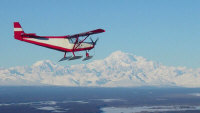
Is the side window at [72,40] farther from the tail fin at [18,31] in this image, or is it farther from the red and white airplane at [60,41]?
the tail fin at [18,31]

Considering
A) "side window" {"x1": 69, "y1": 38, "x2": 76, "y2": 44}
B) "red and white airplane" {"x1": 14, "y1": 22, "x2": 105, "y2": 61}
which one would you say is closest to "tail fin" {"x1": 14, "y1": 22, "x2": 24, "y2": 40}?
"red and white airplane" {"x1": 14, "y1": 22, "x2": 105, "y2": 61}

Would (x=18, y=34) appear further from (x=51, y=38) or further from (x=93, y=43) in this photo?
(x=93, y=43)

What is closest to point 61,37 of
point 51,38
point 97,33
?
point 51,38

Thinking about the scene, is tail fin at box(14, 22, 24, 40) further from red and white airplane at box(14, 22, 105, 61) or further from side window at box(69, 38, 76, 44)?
side window at box(69, 38, 76, 44)

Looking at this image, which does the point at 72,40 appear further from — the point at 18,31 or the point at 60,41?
the point at 18,31

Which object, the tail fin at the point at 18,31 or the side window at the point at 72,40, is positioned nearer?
the tail fin at the point at 18,31

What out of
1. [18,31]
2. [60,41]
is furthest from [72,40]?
[18,31]

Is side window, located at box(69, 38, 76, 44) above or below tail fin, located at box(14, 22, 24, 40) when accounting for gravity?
below

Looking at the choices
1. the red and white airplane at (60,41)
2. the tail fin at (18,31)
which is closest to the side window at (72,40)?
the red and white airplane at (60,41)

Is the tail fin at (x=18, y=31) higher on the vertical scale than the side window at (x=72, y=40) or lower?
higher
